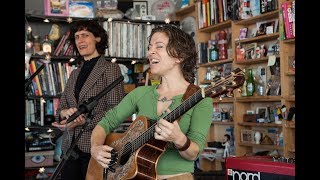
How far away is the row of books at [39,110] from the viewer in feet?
15.4

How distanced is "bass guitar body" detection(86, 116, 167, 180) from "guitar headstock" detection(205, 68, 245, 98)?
26 cm

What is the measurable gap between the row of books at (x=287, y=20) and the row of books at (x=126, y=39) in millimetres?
1644

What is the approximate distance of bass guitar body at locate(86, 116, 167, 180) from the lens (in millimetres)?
1699

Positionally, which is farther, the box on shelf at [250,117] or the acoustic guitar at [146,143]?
the box on shelf at [250,117]

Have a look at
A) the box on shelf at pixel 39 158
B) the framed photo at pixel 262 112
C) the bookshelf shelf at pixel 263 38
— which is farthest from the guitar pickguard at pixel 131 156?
the box on shelf at pixel 39 158

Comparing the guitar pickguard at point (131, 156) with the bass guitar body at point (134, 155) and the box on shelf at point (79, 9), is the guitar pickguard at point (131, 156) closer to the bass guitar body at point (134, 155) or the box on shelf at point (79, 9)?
the bass guitar body at point (134, 155)

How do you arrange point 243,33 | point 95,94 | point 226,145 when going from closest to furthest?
1. point 95,94
2. point 243,33
3. point 226,145

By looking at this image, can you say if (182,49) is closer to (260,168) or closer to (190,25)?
(260,168)

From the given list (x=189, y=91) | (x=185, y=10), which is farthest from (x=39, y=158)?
(x=189, y=91)

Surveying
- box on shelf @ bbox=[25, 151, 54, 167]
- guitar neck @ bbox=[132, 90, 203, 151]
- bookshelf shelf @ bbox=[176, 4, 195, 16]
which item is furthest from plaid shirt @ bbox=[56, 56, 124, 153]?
bookshelf shelf @ bbox=[176, 4, 195, 16]

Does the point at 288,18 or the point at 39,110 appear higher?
the point at 288,18

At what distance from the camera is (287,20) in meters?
3.68

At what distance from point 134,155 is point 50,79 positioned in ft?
10.4
